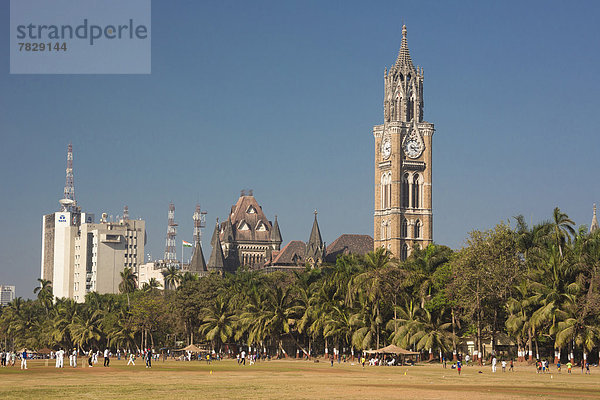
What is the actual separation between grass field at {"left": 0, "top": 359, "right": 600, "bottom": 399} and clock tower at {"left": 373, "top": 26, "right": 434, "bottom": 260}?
10505 cm

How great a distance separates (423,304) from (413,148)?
89.6 meters

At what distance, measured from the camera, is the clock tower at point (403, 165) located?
188000 mm

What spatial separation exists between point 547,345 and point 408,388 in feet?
148

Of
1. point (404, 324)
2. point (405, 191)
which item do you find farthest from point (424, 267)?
point (405, 191)

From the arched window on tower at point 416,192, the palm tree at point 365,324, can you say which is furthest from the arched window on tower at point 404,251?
the palm tree at point 365,324

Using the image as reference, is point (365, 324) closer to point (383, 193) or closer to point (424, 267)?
point (424, 267)

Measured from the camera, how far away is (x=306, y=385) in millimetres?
63344

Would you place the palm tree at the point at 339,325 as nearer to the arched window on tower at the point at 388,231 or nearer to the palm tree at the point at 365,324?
the palm tree at the point at 365,324

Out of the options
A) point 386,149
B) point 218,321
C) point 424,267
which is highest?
point 386,149

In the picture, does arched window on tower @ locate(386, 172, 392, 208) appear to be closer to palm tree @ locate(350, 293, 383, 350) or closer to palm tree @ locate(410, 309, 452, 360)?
palm tree @ locate(350, 293, 383, 350)

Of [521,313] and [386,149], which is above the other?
[386,149]

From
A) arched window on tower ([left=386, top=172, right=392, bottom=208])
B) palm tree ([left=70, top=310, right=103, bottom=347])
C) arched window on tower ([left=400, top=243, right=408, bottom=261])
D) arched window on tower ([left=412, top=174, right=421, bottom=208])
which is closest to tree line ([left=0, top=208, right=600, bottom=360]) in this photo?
palm tree ([left=70, top=310, right=103, bottom=347])

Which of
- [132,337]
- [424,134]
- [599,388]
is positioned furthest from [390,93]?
[599,388]

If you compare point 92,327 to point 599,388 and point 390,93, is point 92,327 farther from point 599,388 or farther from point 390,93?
point 599,388
